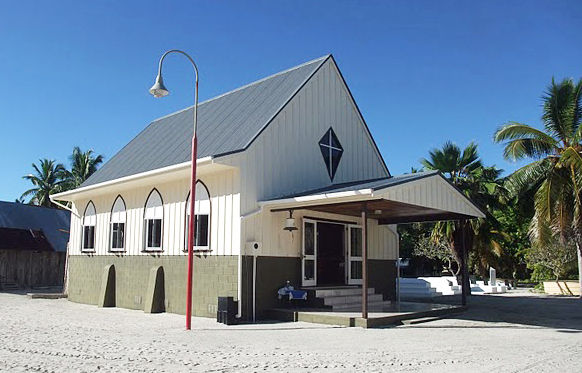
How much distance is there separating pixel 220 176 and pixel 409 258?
3303cm

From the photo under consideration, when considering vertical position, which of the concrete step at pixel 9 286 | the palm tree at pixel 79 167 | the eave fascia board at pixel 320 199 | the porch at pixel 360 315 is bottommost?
the concrete step at pixel 9 286

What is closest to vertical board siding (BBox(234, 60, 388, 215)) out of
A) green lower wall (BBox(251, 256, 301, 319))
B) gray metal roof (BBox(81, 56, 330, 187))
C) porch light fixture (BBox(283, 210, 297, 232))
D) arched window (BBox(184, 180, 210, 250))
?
gray metal roof (BBox(81, 56, 330, 187))

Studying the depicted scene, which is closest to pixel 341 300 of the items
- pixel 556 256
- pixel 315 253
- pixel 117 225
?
pixel 315 253

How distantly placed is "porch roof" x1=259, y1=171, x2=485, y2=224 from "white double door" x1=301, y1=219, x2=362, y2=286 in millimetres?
899

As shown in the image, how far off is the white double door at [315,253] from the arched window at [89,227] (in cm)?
909

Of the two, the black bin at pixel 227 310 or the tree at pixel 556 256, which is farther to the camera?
the tree at pixel 556 256

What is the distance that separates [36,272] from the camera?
106ft

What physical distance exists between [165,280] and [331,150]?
6479mm

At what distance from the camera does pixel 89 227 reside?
2066 cm

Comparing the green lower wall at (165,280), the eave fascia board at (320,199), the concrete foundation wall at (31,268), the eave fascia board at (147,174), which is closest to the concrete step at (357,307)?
the green lower wall at (165,280)

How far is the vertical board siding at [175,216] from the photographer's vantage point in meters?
14.3

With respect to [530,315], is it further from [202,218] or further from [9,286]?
[9,286]

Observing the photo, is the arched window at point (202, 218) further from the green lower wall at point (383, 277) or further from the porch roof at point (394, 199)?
the green lower wall at point (383, 277)

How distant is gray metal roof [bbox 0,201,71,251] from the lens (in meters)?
32.2
